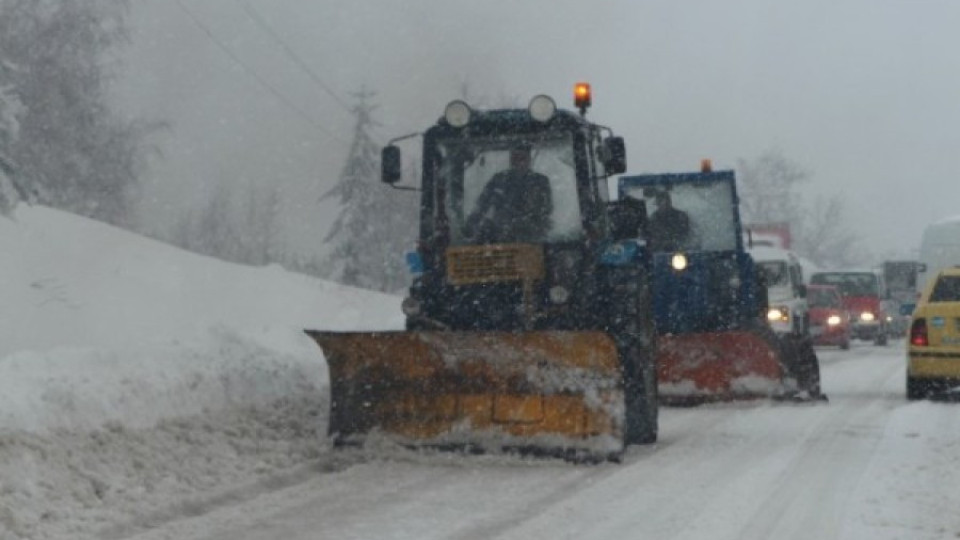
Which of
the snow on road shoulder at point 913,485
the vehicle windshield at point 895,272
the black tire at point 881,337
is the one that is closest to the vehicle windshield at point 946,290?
the snow on road shoulder at point 913,485

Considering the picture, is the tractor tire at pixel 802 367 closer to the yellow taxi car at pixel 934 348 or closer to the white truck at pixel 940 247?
the yellow taxi car at pixel 934 348

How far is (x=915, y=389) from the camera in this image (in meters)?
15.7

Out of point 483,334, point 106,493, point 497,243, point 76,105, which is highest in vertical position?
point 76,105

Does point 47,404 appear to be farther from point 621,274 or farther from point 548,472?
point 621,274

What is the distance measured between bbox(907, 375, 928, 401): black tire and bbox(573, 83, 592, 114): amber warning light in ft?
20.1

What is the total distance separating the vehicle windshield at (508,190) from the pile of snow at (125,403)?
2.07 m

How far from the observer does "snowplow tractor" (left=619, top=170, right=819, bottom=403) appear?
15.1m

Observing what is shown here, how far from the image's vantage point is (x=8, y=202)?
2003 centimetres

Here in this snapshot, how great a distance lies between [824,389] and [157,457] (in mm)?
10891

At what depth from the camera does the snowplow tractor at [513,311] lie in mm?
9961

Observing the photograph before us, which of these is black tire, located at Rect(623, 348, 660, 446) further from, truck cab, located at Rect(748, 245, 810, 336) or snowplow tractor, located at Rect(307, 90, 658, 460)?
truck cab, located at Rect(748, 245, 810, 336)

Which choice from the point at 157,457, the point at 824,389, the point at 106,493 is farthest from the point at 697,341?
the point at 106,493

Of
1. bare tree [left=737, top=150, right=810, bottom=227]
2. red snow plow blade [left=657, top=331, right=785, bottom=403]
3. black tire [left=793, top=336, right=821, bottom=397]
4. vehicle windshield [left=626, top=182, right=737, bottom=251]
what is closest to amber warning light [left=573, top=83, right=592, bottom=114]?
red snow plow blade [left=657, top=331, right=785, bottom=403]

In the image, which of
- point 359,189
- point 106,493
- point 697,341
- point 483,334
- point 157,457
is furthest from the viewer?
point 359,189
